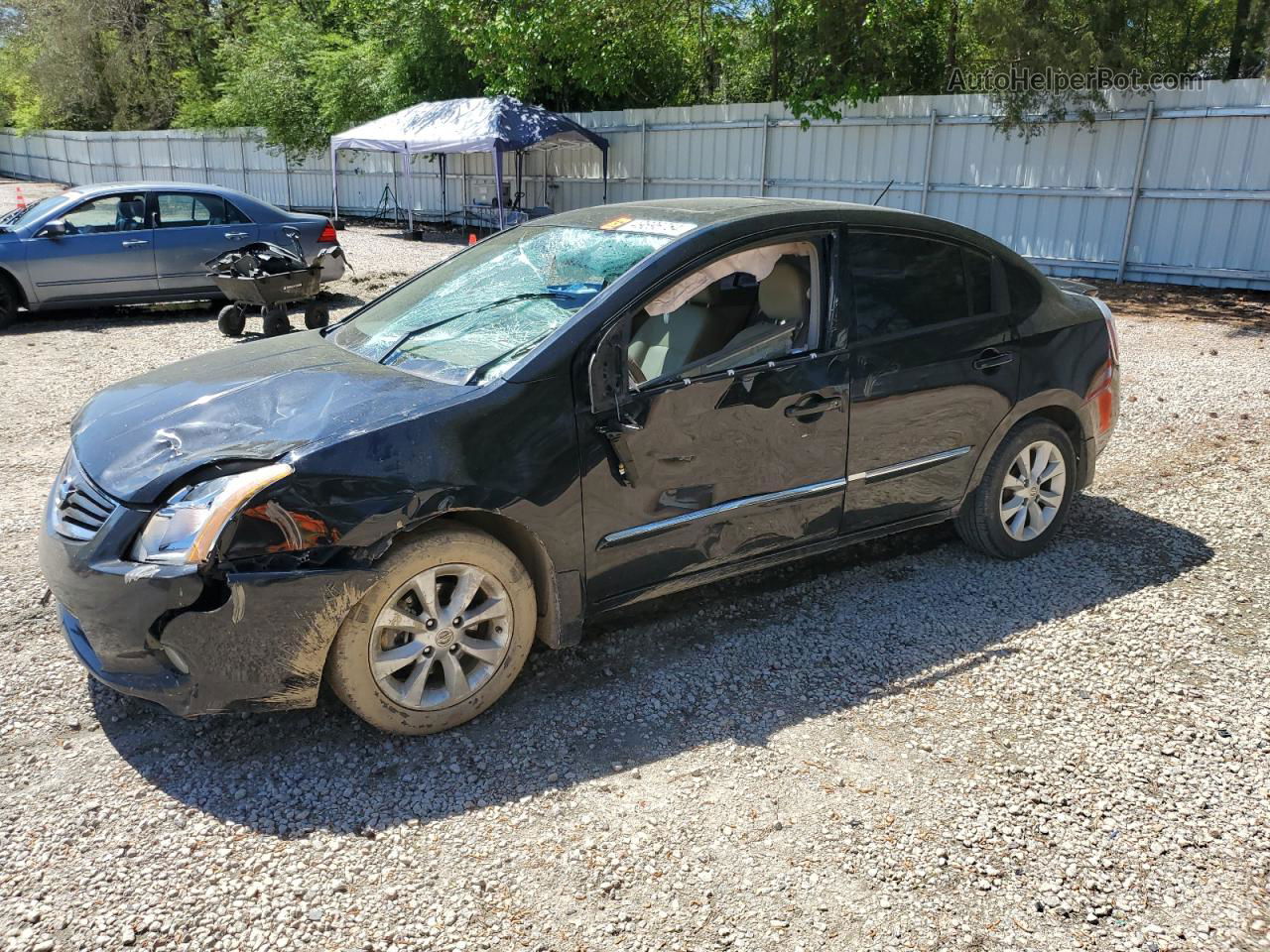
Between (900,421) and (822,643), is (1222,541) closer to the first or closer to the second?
(900,421)

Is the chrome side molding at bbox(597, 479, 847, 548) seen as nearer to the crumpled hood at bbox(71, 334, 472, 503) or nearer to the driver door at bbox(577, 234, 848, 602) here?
the driver door at bbox(577, 234, 848, 602)

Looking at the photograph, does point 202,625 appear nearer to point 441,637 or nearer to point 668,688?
point 441,637

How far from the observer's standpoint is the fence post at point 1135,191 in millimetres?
13438

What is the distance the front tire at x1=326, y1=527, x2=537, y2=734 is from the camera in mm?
3232

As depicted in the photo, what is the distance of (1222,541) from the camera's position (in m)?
5.27

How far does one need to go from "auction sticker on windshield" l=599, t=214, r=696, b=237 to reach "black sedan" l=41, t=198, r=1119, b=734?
0.02 m

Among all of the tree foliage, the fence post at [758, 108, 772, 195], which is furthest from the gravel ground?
the fence post at [758, 108, 772, 195]

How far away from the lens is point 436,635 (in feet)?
11.0

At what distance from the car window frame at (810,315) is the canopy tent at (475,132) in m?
16.2

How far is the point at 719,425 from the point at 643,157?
18081 millimetres

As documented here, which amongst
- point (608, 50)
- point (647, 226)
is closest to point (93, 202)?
point (647, 226)

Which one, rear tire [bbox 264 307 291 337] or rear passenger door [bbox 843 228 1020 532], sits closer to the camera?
rear passenger door [bbox 843 228 1020 532]

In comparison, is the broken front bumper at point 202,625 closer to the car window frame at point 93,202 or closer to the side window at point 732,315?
the side window at point 732,315

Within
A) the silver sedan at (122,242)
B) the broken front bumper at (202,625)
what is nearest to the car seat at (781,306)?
the broken front bumper at (202,625)
